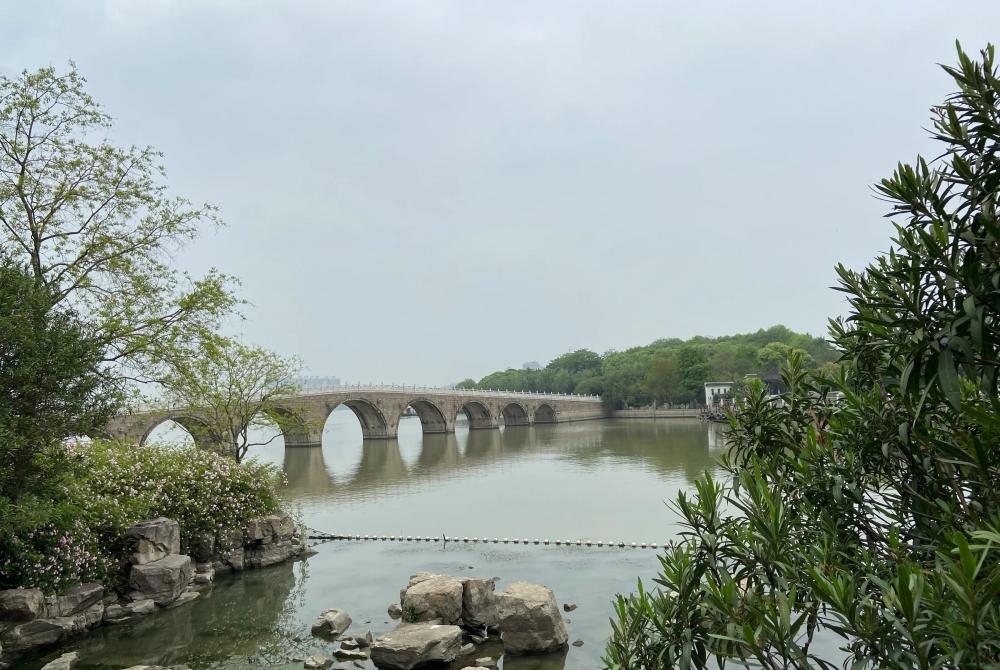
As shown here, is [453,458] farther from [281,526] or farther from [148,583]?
[148,583]

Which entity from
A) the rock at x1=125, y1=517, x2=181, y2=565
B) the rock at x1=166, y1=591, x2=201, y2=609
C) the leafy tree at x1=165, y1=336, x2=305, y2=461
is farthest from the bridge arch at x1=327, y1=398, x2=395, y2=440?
the rock at x1=166, y1=591, x2=201, y2=609

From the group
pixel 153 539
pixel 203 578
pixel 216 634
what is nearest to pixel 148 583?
pixel 153 539

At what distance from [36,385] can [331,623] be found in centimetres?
521

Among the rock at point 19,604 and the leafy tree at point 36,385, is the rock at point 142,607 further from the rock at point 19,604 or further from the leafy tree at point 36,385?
the leafy tree at point 36,385

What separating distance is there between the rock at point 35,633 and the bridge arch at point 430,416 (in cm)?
4653

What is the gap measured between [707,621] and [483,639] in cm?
589

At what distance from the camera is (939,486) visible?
12.8 feet

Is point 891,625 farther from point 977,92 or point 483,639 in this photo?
point 483,639

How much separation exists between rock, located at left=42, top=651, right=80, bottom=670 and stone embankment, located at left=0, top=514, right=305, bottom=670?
6 cm

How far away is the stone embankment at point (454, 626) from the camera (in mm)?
8125

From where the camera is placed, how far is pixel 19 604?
910cm

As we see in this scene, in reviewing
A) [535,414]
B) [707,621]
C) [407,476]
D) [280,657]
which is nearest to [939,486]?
[707,621]

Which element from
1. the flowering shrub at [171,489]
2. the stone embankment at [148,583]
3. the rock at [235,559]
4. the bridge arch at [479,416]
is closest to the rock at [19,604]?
the stone embankment at [148,583]

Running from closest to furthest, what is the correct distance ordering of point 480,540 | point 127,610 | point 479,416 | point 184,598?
point 127,610 → point 184,598 → point 480,540 → point 479,416
